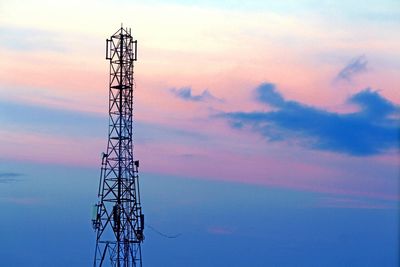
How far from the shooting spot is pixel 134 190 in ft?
184

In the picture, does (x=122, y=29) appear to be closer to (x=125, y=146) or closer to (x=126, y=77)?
(x=126, y=77)

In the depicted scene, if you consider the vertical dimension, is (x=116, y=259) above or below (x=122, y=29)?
below

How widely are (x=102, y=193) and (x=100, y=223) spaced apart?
6.68 ft

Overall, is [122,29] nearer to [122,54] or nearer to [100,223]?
[122,54]

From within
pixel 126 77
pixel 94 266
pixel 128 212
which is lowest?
pixel 94 266

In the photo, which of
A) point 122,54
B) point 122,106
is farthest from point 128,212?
point 122,54

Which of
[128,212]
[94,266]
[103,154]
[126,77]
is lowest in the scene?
[94,266]

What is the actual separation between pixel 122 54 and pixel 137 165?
24.7 ft

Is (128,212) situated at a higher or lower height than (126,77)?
lower

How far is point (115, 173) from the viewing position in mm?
55500

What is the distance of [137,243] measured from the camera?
55.7 meters

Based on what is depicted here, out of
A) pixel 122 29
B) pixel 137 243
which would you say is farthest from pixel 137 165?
pixel 122 29

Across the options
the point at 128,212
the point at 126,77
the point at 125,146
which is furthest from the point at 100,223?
the point at 126,77

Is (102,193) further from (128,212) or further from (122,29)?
(122,29)
